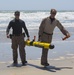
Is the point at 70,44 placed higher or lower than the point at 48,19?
lower

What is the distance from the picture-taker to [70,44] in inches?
555

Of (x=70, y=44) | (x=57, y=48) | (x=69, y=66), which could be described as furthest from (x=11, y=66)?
(x=70, y=44)

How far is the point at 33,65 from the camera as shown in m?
9.29

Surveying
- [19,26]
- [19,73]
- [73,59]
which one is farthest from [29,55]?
[19,73]

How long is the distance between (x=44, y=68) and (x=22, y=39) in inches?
43.1

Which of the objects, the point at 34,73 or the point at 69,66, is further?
the point at 69,66

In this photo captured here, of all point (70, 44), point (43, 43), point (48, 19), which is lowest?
point (70, 44)

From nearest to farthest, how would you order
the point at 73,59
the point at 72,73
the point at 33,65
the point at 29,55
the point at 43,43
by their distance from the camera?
the point at 72,73 < the point at 43,43 < the point at 33,65 < the point at 73,59 < the point at 29,55

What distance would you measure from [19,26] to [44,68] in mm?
1429

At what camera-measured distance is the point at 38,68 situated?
8.76 metres

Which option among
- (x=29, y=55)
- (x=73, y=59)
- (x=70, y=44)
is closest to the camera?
(x=73, y=59)

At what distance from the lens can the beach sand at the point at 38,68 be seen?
26.7 feet

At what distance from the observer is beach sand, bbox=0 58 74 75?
814 cm

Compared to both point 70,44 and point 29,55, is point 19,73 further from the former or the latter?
point 70,44
